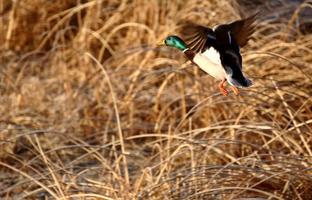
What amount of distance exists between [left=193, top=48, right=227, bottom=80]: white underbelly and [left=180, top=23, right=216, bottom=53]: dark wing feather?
3cm

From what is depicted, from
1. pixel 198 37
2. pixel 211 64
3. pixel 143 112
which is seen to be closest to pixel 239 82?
pixel 211 64

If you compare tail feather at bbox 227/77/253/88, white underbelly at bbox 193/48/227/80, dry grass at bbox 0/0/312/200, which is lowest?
dry grass at bbox 0/0/312/200

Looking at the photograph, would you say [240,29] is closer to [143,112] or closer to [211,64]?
[211,64]

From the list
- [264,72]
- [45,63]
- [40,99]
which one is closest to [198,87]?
[264,72]

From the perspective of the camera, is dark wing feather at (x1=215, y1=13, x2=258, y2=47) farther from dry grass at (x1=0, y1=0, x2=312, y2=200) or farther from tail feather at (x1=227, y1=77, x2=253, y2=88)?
dry grass at (x1=0, y1=0, x2=312, y2=200)

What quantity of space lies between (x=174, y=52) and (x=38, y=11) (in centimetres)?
156

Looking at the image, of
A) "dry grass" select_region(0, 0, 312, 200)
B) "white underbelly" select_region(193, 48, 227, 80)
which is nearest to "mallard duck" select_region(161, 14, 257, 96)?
"white underbelly" select_region(193, 48, 227, 80)

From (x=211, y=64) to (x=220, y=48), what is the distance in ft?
0.15

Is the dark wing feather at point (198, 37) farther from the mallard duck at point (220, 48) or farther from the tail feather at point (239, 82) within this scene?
the tail feather at point (239, 82)

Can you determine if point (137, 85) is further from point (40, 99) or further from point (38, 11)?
point (38, 11)

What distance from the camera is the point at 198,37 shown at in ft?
4.83

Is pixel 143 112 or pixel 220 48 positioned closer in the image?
pixel 220 48

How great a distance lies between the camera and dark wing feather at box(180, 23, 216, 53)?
4.73 ft

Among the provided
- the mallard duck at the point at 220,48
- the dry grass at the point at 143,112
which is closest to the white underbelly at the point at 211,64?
the mallard duck at the point at 220,48
